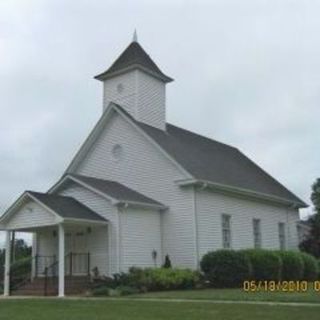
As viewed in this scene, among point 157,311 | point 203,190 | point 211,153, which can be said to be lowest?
point 157,311

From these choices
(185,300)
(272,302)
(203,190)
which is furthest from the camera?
(203,190)

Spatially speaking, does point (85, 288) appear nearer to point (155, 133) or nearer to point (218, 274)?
point (218, 274)

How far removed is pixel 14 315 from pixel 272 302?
6.76 m

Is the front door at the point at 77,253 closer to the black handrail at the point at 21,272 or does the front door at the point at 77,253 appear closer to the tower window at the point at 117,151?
the black handrail at the point at 21,272

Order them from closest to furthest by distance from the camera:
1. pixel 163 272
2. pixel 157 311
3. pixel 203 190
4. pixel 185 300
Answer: pixel 157 311
pixel 185 300
pixel 163 272
pixel 203 190

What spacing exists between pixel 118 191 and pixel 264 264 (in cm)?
684

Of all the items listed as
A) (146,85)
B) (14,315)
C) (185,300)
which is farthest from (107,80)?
Answer: (14,315)

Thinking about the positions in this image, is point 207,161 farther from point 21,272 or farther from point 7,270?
point 7,270

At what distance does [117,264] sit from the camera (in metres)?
26.2

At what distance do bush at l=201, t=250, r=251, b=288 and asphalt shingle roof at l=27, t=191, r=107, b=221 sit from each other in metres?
4.66

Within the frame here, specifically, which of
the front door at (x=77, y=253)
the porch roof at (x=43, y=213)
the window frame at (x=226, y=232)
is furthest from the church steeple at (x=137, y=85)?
the front door at (x=77, y=253)

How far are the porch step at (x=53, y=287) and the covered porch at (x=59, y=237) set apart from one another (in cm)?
6

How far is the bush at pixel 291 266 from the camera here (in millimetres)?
29250
